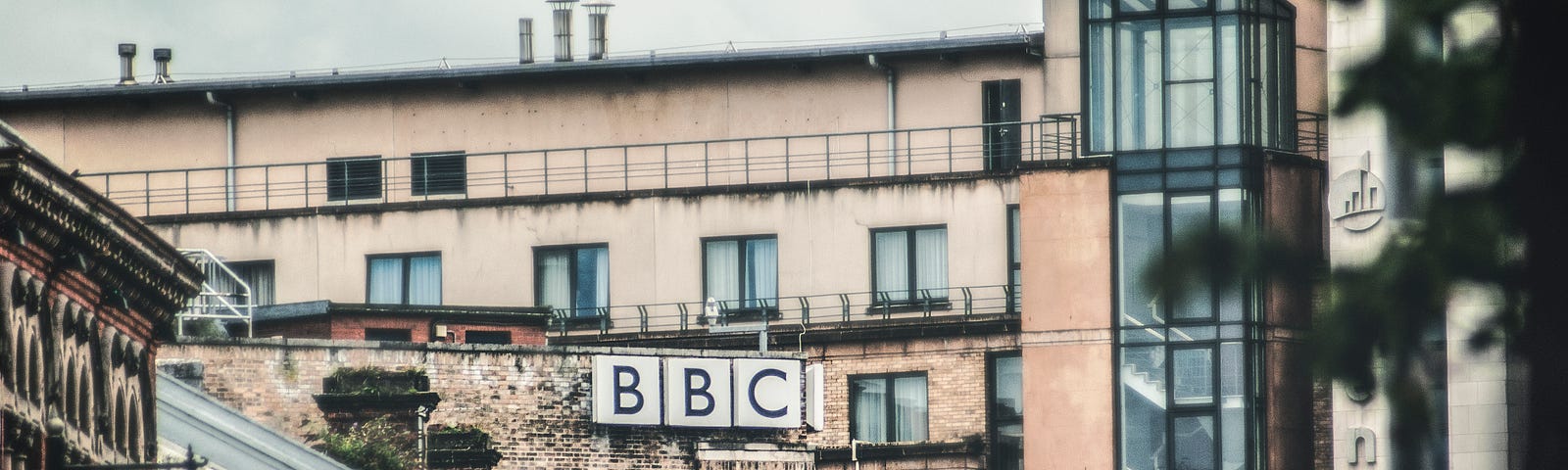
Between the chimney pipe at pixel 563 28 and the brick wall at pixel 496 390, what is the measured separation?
62.1 feet

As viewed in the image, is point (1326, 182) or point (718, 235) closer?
point (1326, 182)

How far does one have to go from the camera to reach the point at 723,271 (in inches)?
2239

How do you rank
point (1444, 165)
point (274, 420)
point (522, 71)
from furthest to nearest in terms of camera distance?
point (522, 71), point (274, 420), point (1444, 165)

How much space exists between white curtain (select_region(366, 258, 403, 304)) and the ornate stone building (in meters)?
30.7

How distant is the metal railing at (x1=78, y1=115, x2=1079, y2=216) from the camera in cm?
5800

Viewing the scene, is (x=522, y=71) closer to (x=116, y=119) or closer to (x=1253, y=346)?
(x=116, y=119)

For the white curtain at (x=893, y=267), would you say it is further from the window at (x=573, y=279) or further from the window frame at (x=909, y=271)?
the window at (x=573, y=279)

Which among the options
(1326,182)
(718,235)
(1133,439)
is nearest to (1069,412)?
(1133,439)

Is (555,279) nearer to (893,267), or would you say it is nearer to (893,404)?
(893,267)

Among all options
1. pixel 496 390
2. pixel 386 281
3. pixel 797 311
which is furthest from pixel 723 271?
pixel 496 390

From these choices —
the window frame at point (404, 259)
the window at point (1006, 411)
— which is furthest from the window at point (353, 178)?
the window at point (1006, 411)

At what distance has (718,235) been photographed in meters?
57.1

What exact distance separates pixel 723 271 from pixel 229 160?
12201mm

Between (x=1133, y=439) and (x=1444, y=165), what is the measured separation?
1678 inches
